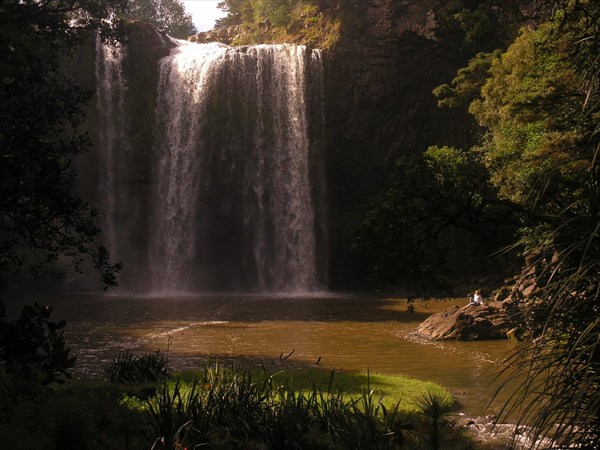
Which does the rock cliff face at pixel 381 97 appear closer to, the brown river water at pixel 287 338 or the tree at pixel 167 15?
the brown river water at pixel 287 338

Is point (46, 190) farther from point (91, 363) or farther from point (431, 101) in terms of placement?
point (431, 101)

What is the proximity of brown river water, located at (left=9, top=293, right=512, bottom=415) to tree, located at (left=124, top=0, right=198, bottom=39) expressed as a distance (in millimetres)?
50103

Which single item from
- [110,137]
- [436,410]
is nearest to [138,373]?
[436,410]

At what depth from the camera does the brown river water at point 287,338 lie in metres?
16.7

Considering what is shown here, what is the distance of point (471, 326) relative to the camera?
20984 millimetres

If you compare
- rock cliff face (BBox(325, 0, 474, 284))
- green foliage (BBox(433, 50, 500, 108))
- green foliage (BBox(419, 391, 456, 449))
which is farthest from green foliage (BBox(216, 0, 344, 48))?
green foliage (BBox(419, 391, 456, 449))

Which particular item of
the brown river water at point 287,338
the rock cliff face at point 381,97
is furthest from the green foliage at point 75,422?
the rock cliff face at point 381,97

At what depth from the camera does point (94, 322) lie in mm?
25359

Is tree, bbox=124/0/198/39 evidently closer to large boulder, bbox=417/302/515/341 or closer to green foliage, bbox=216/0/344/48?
green foliage, bbox=216/0/344/48

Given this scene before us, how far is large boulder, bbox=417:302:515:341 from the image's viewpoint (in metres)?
20.8

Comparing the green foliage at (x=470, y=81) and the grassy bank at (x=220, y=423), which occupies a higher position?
the green foliage at (x=470, y=81)

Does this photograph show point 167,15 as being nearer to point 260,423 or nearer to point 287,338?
point 287,338

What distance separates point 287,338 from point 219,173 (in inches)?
901

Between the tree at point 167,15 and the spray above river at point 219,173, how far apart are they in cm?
3377
